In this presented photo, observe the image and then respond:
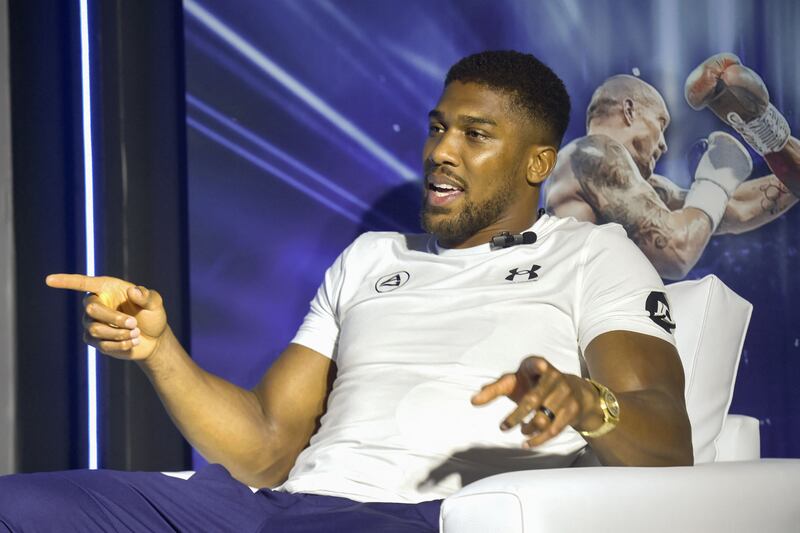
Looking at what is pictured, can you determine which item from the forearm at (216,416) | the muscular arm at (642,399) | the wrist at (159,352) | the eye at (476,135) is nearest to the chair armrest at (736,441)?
the muscular arm at (642,399)

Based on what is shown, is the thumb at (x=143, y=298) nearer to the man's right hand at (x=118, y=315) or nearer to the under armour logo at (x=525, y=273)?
the man's right hand at (x=118, y=315)

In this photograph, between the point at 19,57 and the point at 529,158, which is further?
the point at 19,57

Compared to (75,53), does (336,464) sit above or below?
below

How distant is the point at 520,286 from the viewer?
178cm

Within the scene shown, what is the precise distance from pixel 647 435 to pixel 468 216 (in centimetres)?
65

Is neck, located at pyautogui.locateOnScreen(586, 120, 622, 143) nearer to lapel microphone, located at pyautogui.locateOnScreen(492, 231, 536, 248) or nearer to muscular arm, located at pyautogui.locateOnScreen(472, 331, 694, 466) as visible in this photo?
lapel microphone, located at pyautogui.locateOnScreen(492, 231, 536, 248)

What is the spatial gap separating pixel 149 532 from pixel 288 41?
4.94 ft

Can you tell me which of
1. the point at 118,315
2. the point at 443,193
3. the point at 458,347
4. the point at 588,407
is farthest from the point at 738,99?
the point at 118,315

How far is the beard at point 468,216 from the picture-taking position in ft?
6.43

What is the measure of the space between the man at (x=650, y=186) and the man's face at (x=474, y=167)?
0.43 metres

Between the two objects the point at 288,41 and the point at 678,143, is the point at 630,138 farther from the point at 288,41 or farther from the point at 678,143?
the point at 288,41

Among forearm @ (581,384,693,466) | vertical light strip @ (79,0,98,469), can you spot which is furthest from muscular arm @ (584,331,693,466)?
vertical light strip @ (79,0,98,469)

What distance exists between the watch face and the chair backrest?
400mm

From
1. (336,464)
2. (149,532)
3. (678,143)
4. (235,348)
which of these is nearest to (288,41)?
(235,348)
